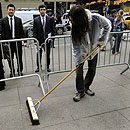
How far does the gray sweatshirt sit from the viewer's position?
297 cm

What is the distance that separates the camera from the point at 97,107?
123 inches

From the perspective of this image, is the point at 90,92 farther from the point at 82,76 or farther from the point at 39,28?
the point at 39,28

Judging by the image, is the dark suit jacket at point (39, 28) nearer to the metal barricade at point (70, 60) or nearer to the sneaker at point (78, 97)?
the metal barricade at point (70, 60)

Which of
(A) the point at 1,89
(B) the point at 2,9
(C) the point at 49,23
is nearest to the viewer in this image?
(A) the point at 1,89

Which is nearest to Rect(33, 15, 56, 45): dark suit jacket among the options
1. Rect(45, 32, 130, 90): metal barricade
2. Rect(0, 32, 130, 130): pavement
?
Rect(45, 32, 130, 90): metal barricade

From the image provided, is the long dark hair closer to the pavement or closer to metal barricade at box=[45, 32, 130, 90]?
metal barricade at box=[45, 32, 130, 90]

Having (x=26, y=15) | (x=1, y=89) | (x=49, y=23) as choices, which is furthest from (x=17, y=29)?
(x=26, y=15)

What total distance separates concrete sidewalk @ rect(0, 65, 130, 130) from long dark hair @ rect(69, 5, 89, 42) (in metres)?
1.33

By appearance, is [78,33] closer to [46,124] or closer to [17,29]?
[46,124]

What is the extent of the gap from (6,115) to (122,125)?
6.57 feet

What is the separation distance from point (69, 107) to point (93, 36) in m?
1.43

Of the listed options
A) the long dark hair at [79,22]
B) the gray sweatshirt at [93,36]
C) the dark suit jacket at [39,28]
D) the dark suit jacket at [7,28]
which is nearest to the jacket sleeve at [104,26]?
the gray sweatshirt at [93,36]

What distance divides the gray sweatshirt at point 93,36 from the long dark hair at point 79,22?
14cm

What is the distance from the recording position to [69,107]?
3125 mm
